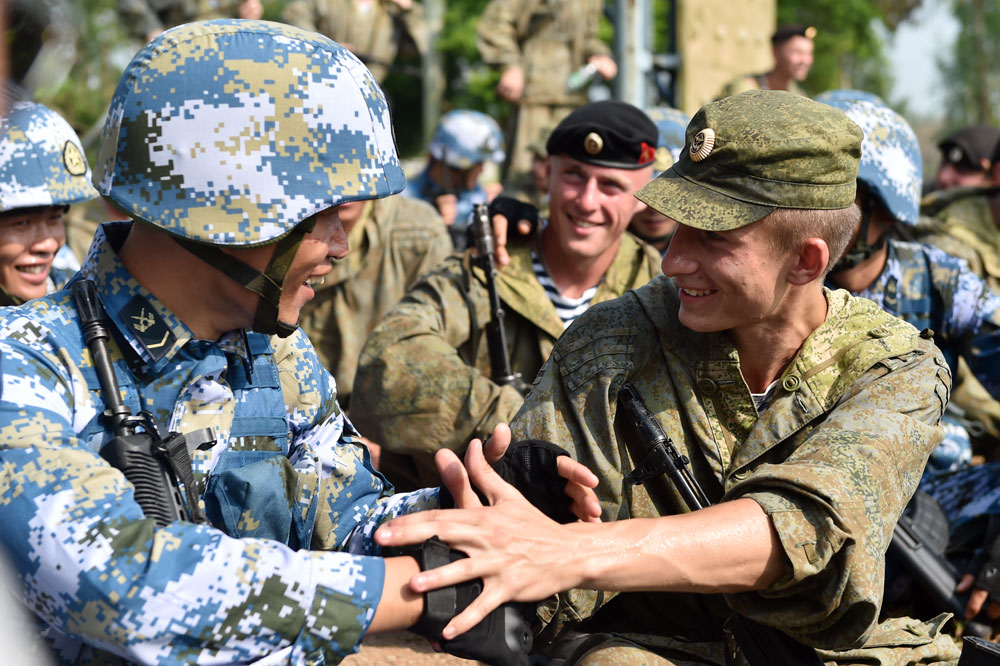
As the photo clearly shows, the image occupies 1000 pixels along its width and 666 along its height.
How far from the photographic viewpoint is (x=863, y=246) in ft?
15.8

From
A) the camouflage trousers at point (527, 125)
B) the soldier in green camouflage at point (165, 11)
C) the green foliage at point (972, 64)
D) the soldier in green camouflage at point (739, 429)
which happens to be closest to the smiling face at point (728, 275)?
the soldier in green camouflage at point (739, 429)

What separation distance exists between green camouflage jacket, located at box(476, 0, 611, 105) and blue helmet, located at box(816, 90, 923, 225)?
23.0 ft

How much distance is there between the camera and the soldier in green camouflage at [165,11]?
33.6ft

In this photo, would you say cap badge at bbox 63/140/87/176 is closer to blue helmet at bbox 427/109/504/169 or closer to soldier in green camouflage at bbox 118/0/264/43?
soldier in green camouflage at bbox 118/0/264/43

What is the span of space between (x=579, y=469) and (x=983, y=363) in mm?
2666

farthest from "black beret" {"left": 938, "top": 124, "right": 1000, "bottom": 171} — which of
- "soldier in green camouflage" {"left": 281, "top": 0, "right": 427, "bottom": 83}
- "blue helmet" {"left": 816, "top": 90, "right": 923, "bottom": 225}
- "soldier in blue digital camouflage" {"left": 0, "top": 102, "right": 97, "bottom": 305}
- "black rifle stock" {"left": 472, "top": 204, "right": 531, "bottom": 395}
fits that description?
"soldier in blue digital camouflage" {"left": 0, "top": 102, "right": 97, "bottom": 305}

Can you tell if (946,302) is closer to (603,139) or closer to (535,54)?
(603,139)

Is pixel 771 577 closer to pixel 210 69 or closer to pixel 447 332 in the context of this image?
pixel 210 69

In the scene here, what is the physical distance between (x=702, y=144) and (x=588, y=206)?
217 cm

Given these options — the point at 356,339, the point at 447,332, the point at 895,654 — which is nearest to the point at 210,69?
the point at 895,654

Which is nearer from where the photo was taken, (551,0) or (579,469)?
(579,469)

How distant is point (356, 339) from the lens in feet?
22.5

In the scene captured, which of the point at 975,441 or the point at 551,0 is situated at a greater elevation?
the point at 551,0

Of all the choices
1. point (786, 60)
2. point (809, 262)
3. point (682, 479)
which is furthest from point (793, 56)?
point (682, 479)
